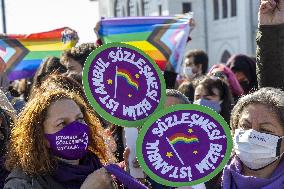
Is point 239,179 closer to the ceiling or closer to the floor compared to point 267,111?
closer to the floor

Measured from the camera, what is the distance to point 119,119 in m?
2.30

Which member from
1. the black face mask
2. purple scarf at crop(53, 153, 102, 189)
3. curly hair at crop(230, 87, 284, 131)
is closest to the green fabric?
curly hair at crop(230, 87, 284, 131)

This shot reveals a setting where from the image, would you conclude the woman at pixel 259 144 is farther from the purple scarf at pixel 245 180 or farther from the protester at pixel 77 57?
the protester at pixel 77 57

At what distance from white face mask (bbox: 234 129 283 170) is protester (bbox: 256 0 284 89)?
41 cm

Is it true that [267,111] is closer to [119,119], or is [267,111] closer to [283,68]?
[283,68]

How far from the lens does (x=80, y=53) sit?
455 cm

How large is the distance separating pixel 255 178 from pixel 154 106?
49 centimetres

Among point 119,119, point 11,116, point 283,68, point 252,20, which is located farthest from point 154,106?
point 252,20

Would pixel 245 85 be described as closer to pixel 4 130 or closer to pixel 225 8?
pixel 4 130

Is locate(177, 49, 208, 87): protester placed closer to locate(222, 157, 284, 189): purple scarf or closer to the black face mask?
the black face mask

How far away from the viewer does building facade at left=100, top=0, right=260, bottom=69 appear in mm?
33188

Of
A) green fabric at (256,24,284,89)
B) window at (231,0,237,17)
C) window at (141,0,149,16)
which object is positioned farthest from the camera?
window at (141,0,149,16)

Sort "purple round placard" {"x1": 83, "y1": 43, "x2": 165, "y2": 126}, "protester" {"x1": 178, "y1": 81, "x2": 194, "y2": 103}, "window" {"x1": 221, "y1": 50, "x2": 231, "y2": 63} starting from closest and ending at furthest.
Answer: "purple round placard" {"x1": 83, "y1": 43, "x2": 165, "y2": 126} → "protester" {"x1": 178, "y1": 81, "x2": 194, "y2": 103} → "window" {"x1": 221, "y1": 50, "x2": 231, "y2": 63}

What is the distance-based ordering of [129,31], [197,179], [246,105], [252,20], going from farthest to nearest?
1. [252,20]
2. [129,31]
3. [246,105]
4. [197,179]
